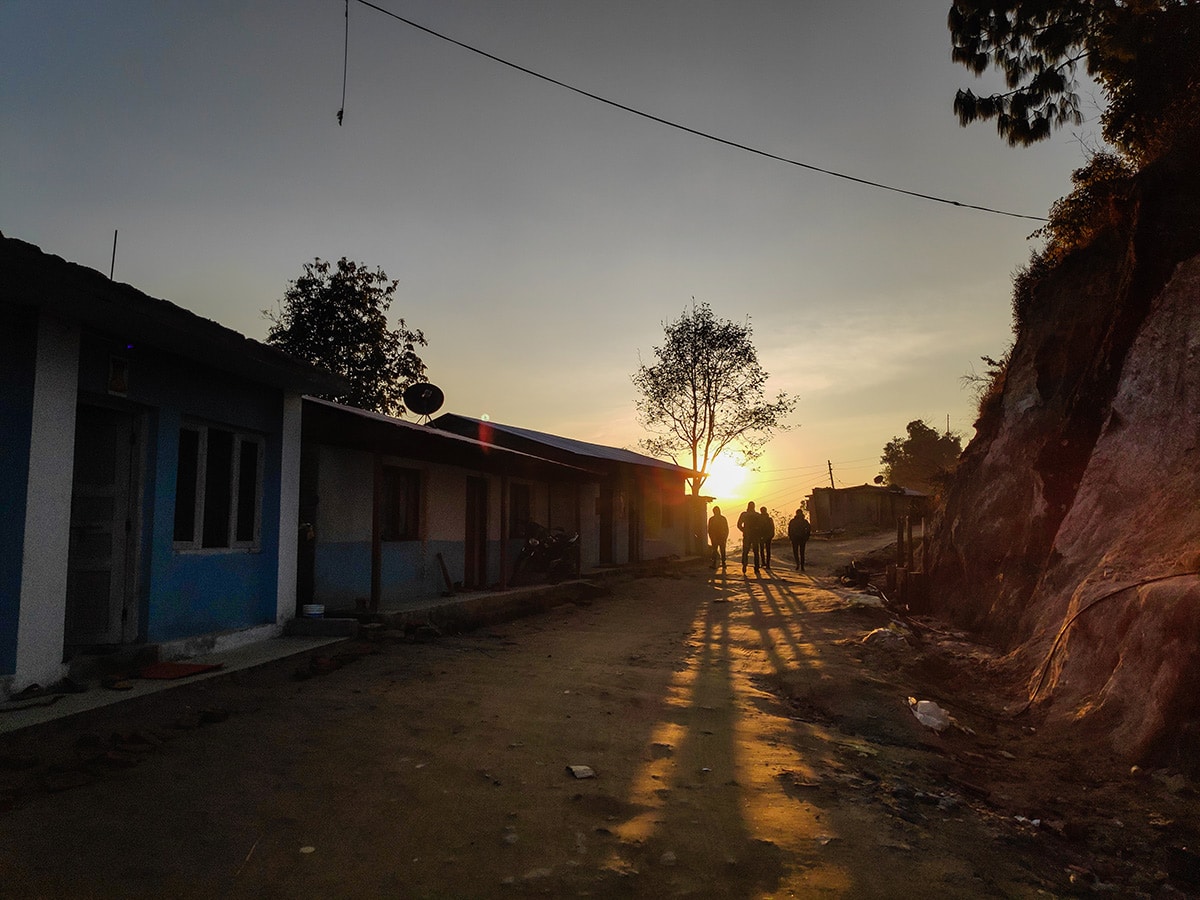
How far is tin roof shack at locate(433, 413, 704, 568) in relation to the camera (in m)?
19.1

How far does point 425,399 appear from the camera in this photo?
14547mm

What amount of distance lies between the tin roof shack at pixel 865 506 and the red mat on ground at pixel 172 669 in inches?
1535

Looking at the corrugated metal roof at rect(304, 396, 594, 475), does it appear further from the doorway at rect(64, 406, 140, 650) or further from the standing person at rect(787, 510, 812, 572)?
the standing person at rect(787, 510, 812, 572)

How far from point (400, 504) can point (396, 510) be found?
0.44ft

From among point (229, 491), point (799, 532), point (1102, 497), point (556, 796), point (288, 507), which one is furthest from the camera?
point (799, 532)

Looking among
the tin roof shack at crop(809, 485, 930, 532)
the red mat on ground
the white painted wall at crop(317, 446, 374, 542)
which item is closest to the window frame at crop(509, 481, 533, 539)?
the white painted wall at crop(317, 446, 374, 542)

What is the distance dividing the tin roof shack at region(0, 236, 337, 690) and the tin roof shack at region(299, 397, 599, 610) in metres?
1.27

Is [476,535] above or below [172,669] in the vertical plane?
above

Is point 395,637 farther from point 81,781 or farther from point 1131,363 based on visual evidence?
point 1131,363

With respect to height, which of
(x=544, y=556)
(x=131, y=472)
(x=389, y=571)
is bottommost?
(x=389, y=571)

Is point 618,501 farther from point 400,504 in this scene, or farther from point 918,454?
point 918,454

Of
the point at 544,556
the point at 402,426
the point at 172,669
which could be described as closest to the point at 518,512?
the point at 544,556

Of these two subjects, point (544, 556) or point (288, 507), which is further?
point (544, 556)

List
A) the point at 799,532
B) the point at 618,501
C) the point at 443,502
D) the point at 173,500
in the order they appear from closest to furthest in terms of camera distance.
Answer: the point at 173,500, the point at 443,502, the point at 799,532, the point at 618,501
